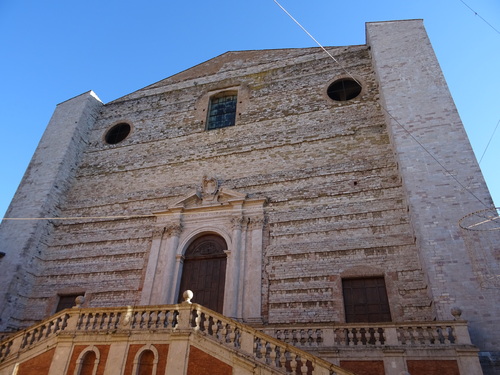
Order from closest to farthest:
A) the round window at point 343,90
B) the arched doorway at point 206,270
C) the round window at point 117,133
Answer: the arched doorway at point 206,270
the round window at point 343,90
the round window at point 117,133

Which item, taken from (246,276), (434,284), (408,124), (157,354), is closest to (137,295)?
(246,276)

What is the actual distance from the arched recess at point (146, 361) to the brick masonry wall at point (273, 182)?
9.44ft

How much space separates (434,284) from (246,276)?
154 inches

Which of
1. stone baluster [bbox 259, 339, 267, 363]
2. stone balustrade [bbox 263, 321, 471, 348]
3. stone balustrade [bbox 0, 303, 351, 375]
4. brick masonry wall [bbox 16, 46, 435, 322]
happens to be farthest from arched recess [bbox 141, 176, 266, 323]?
stone baluster [bbox 259, 339, 267, 363]

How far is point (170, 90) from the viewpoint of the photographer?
45.8 ft

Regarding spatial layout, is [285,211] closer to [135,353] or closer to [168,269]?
[168,269]

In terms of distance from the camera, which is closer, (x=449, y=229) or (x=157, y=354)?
(x=157, y=354)

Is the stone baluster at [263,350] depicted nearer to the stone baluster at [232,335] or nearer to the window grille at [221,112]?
the stone baluster at [232,335]

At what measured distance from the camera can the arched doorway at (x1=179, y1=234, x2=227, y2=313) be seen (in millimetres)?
8881

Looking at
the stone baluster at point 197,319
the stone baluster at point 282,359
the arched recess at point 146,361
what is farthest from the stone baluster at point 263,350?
the arched recess at point 146,361

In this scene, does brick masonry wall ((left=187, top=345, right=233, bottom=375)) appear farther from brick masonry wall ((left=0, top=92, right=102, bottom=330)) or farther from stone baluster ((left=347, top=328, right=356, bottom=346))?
brick masonry wall ((left=0, top=92, right=102, bottom=330))

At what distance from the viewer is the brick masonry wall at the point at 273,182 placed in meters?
8.05

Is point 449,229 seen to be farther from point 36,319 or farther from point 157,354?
point 36,319

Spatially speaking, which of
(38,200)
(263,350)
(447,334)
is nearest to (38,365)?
(263,350)
